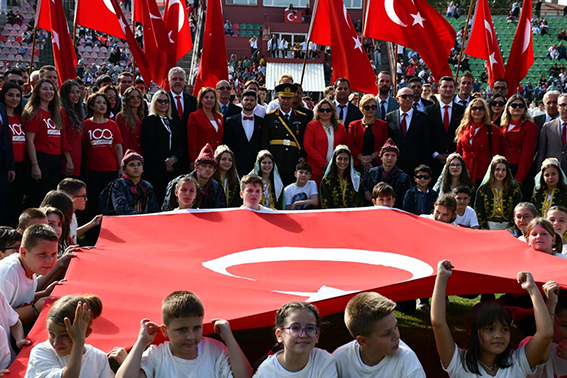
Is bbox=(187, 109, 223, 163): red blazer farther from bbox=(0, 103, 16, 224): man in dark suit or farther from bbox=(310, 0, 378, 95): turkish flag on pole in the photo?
bbox=(310, 0, 378, 95): turkish flag on pole

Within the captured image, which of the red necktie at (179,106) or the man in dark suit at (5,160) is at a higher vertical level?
the red necktie at (179,106)

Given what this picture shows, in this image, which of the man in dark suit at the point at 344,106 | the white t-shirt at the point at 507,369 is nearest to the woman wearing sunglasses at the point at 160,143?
the man in dark suit at the point at 344,106

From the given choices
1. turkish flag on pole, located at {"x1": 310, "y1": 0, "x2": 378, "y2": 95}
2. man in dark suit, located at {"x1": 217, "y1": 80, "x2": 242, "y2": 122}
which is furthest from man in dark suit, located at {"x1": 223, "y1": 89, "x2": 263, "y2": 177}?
turkish flag on pole, located at {"x1": 310, "y1": 0, "x2": 378, "y2": 95}

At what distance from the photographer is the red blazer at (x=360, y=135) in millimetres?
9188

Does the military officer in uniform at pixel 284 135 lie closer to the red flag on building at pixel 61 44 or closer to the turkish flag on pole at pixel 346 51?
the turkish flag on pole at pixel 346 51

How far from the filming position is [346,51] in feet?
35.0

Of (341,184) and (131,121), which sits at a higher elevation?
(131,121)

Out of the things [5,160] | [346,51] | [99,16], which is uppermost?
[99,16]

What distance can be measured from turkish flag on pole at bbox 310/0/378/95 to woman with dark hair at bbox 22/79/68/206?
4.40m

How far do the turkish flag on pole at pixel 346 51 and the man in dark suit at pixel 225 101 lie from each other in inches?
73.5

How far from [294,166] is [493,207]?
2677mm

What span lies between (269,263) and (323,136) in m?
3.98

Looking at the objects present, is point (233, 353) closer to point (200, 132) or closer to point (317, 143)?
point (317, 143)

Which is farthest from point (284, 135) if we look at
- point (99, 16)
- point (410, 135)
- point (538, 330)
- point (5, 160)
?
point (538, 330)
